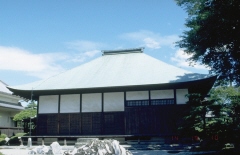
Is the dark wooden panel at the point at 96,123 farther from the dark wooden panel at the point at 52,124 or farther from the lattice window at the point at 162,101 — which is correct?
the lattice window at the point at 162,101

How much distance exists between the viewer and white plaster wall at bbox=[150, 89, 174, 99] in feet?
57.9

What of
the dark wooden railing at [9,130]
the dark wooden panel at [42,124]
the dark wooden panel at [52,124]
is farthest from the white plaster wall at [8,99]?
the dark wooden panel at [52,124]

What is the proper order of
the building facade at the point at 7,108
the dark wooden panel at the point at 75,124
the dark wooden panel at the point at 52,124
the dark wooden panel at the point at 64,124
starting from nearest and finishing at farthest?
the dark wooden panel at the point at 75,124 → the dark wooden panel at the point at 64,124 → the dark wooden panel at the point at 52,124 → the building facade at the point at 7,108

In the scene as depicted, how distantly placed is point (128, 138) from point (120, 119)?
61.7 inches

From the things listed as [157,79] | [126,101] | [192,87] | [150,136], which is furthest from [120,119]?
[192,87]

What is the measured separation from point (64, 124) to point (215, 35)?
13091mm

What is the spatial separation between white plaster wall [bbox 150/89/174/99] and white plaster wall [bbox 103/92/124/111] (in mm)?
2415

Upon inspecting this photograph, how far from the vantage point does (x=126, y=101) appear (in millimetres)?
18203

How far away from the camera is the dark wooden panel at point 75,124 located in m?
18.7

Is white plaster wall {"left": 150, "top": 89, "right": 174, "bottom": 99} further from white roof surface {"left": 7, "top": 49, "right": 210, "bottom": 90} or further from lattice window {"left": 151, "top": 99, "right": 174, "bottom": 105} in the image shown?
white roof surface {"left": 7, "top": 49, "right": 210, "bottom": 90}

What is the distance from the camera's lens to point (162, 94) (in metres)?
17.7

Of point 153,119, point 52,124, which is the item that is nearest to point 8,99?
point 52,124

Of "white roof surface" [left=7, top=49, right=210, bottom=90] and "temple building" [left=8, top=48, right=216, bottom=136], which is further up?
"white roof surface" [left=7, top=49, right=210, bottom=90]

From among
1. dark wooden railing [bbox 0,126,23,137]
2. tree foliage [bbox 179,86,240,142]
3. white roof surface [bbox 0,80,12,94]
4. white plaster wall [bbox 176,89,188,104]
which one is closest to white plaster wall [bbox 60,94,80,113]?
white plaster wall [bbox 176,89,188,104]
